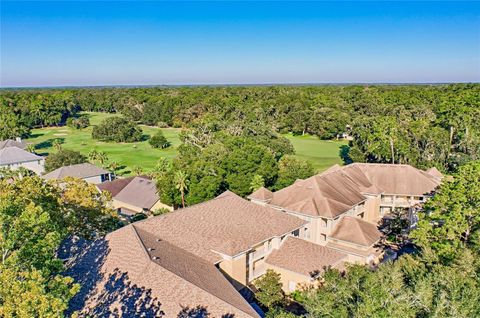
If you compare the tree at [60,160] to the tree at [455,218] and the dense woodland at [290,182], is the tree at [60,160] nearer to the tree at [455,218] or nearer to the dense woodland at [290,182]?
the dense woodland at [290,182]

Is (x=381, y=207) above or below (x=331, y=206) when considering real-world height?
below

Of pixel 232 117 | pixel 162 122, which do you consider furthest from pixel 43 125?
pixel 232 117

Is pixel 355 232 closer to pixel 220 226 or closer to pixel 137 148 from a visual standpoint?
pixel 220 226

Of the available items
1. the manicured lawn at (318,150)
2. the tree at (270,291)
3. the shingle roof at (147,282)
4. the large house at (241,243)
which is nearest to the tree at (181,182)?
the large house at (241,243)

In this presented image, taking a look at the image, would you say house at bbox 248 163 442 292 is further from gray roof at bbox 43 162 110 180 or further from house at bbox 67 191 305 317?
gray roof at bbox 43 162 110 180

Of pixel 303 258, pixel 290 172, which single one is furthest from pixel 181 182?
pixel 303 258

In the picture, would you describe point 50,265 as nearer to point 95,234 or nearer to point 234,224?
point 95,234
